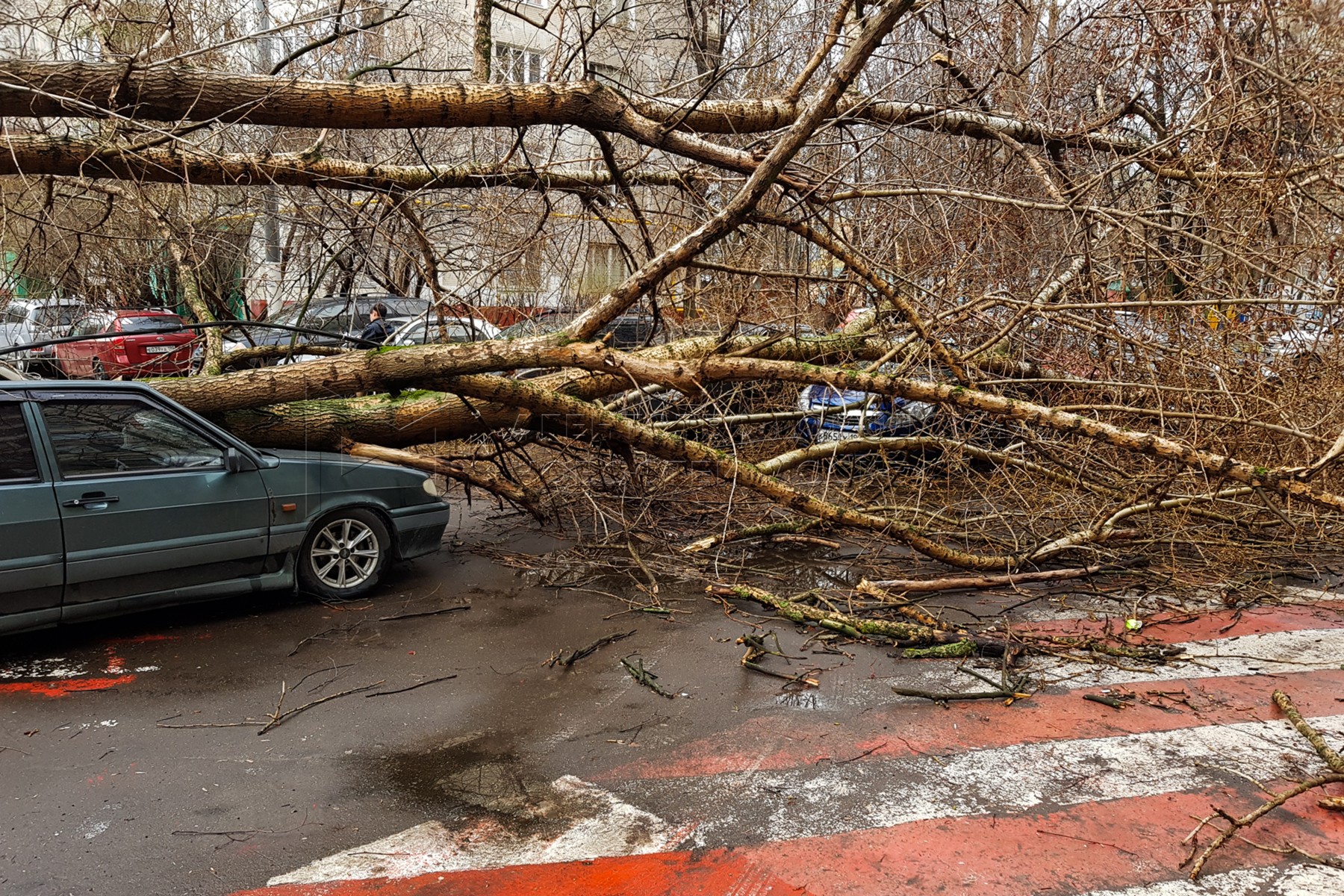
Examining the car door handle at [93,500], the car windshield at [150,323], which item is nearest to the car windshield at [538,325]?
the car windshield at [150,323]

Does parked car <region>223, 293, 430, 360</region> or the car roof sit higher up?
parked car <region>223, 293, 430, 360</region>

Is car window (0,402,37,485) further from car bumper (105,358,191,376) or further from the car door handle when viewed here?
car bumper (105,358,191,376)

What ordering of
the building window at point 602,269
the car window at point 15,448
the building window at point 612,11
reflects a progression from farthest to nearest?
1. the building window at point 602,269
2. the building window at point 612,11
3. the car window at point 15,448

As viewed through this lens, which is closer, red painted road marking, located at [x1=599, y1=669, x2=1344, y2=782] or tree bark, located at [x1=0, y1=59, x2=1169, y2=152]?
red painted road marking, located at [x1=599, y1=669, x2=1344, y2=782]

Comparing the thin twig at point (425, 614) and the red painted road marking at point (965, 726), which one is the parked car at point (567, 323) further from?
the red painted road marking at point (965, 726)

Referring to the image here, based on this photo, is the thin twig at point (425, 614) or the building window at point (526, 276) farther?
the building window at point (526, 276)

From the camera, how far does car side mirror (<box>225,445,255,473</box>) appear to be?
6172 mm

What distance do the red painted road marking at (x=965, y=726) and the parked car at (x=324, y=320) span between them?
5.03 meters

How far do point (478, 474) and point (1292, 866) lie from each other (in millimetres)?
5999

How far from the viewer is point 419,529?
7.10 meters

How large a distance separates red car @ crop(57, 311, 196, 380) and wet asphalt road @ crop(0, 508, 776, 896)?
3111mm

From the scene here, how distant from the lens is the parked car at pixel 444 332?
8.70 m

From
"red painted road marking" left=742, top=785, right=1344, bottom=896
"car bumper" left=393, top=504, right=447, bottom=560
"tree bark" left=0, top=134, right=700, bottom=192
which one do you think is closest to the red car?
"tree bark" left=0, top=134, right=700, bottom=192

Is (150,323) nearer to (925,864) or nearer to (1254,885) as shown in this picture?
(925,864)
